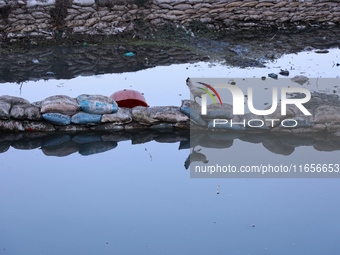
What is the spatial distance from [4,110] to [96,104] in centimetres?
104

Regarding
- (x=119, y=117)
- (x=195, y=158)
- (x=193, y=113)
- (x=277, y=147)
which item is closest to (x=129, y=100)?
(x=119, y=117)

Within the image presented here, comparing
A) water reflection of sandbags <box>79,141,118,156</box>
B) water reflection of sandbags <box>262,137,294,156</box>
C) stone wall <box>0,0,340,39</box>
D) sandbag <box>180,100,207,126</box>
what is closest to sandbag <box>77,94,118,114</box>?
water reflection of sandbags <box>79,141,118,156</box>

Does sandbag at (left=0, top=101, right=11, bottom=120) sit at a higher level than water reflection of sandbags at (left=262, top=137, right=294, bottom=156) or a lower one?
higher

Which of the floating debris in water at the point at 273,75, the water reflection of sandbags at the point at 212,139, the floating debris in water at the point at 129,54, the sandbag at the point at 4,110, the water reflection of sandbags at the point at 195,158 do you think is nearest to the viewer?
the water reflection of sandbags at the point at 195,158

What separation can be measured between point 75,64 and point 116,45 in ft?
3.84

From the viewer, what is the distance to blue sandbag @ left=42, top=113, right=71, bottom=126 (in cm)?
769

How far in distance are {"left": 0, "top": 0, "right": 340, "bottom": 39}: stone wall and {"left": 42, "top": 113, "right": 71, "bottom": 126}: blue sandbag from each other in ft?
14.0

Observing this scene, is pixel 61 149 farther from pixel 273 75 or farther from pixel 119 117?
pixel 273 75

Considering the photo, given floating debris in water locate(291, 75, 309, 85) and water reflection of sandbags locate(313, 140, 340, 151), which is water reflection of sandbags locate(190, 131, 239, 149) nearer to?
water reflection of sandbags locate(313, 140, 340, 151)

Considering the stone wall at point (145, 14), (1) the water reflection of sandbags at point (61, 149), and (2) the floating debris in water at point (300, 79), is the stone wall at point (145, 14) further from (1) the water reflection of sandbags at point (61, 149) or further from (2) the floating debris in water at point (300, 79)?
(1) the water reflection of sandbags at point (61, 149)

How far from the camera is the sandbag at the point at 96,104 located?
7.65m

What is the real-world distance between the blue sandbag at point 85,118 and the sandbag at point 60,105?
0.07 metres

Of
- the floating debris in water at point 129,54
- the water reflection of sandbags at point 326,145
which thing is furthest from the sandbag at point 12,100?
the floating debris in water at point 129,54

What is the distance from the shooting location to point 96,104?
25.1 feet
